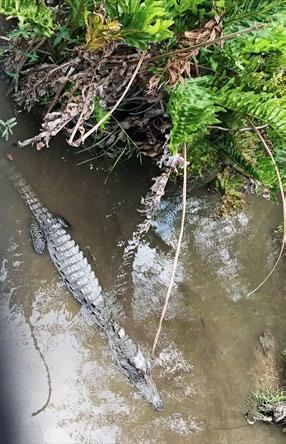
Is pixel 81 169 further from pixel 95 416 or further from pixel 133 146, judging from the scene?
pixel 95 416

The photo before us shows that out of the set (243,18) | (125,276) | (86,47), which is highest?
(86,47)


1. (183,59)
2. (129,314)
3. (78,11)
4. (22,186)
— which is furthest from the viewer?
(129,314)

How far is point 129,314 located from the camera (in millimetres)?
3332

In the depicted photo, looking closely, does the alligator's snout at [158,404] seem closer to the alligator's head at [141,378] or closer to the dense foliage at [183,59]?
the alligator's head at [141,378]

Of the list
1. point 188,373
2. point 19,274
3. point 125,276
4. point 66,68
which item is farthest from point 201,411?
point 66,68

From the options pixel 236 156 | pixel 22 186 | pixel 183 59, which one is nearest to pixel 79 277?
pixel 22 186

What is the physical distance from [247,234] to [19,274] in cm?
145

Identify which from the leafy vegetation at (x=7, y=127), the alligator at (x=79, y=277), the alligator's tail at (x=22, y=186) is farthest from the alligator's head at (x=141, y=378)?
the leafy vegetation at (x=7, y=127)

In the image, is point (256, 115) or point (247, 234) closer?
point (256, 115)

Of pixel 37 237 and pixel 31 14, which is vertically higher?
pixel 31 14

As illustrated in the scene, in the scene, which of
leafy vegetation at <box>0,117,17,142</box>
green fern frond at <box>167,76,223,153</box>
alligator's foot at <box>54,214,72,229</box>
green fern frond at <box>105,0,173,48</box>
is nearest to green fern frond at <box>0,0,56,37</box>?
green fern frond at <box>105,0,173,48</box>

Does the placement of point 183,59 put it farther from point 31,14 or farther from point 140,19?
point 31,14

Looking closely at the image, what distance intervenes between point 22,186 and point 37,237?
0.31 metres

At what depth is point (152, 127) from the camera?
121 inches
